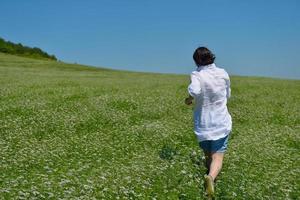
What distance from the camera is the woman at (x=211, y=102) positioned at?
10.8 m

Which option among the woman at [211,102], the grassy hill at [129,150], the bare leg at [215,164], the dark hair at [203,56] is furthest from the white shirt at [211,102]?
the grassy hill at [129,150]

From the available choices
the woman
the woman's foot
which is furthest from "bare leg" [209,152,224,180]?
the woman's foot

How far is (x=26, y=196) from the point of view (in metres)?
9.24

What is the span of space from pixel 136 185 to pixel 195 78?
2.74 metres

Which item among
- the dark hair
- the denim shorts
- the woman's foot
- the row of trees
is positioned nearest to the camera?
the woman's foot

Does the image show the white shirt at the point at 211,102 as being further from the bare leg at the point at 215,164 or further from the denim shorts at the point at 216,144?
the bare leg at the point at 215,164

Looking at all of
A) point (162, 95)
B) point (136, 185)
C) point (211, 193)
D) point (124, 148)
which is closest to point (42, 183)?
point (136, 185)

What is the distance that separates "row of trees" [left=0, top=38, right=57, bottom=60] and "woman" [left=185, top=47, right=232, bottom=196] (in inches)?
3929

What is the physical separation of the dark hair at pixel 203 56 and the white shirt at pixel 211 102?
11cm

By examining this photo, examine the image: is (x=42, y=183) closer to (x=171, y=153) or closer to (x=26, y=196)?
(x=26, y=196)

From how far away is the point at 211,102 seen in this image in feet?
35.8

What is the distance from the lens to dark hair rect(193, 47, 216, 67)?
10.8 meters

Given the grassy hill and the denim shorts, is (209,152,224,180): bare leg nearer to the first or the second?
the denim shorts

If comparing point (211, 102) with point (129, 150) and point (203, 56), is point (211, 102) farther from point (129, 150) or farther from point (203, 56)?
point (129, 150)
